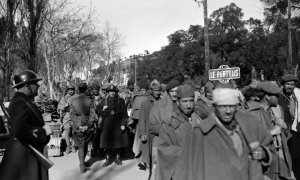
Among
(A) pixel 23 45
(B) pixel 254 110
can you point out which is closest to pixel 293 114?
(B) pixel 254 110

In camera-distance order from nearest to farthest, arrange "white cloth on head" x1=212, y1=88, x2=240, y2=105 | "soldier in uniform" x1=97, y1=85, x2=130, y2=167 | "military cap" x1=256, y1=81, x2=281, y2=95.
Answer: "white cloth on head" x1=212, y1=88, x2=240, y2=105 < "military cap" x1=256, y1=81, x2=281, y2=95 < "soldier in uniform" x1=97, y1=85, x2=130, y2=167

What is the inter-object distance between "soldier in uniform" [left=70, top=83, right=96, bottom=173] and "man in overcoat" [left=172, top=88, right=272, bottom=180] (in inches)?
203

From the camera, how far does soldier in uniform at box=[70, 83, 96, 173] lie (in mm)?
8031

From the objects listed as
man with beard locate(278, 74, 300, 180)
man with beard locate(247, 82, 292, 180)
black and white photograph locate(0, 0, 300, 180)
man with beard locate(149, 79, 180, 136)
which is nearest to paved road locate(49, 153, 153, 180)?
black and white photograph locate(0, 0, 300, 180)

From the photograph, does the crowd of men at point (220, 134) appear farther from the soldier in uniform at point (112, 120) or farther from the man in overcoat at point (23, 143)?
the soldier in uniform at point (112, 120)

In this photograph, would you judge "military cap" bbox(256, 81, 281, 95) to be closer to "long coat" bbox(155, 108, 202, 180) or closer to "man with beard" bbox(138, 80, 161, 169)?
"long coat" bbox(155, 108, 202, 180)

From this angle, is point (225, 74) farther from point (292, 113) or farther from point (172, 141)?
point (172, 141)

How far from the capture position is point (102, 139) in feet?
29.1

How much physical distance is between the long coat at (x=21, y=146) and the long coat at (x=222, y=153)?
178 centimetres

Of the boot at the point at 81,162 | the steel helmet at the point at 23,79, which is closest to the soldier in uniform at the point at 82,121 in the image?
the boot at the point at 81,162

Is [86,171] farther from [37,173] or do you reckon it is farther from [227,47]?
[227,47]

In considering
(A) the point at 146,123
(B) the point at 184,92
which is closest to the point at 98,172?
(A) the point at 146,123

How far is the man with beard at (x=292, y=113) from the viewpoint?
19.2 feet

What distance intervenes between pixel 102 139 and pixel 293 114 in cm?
459
